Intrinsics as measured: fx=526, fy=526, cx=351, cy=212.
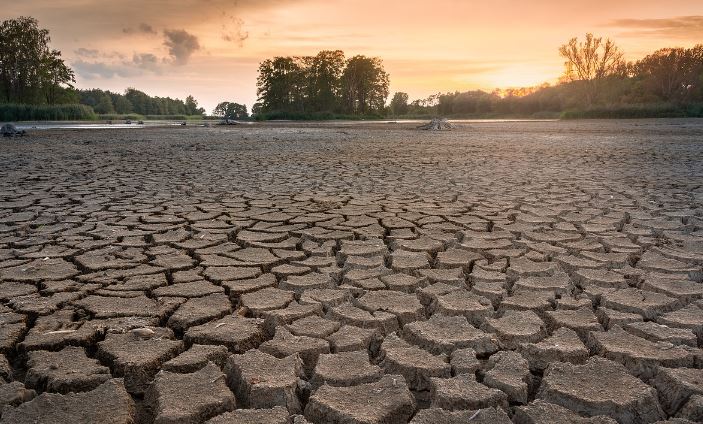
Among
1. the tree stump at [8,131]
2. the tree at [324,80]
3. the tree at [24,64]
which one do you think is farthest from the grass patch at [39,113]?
the tree at [324,80]

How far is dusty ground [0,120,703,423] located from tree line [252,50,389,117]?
52.3 meters

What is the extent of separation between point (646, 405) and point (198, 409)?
1260 mm

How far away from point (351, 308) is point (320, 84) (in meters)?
55.3

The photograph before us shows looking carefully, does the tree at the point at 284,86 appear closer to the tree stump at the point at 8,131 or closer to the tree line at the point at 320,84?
the tree line at the point at 320,84

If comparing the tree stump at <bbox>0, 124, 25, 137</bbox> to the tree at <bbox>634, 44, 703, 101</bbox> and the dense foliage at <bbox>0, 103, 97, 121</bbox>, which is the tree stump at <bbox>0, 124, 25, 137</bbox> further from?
the tree at <bbox>634, 44, 703, 101</bbox>

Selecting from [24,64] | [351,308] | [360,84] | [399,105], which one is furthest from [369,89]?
[351,308]

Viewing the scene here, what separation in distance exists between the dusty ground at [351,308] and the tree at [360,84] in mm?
53616

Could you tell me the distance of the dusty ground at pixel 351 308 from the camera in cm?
153

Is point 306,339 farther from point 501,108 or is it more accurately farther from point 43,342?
point 501,108

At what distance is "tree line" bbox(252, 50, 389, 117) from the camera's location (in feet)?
183

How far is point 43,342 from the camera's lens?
187cm

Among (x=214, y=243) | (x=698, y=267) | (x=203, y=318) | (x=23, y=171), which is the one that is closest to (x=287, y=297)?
(x=203, y=318)

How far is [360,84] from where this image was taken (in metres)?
57.6

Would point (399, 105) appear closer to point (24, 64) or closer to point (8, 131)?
point (24, 64)
